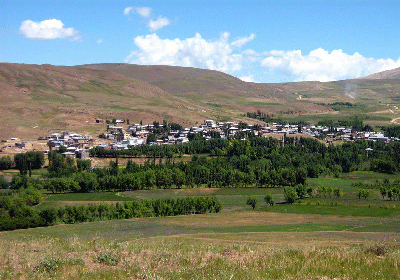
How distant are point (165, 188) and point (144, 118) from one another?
105 meters

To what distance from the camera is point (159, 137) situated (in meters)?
163

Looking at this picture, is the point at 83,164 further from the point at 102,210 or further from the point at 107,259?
the point at 107,259

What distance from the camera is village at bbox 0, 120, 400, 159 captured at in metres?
135

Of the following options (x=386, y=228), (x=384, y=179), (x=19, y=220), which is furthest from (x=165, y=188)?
(x=386, y=228)

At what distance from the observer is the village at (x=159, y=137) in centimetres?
13484

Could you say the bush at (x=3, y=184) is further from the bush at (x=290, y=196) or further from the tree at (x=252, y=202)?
the bush at (x=290, y=196)

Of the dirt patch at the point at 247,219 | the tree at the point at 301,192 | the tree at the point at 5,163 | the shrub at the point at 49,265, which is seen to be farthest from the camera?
the tree at the point at 5,163

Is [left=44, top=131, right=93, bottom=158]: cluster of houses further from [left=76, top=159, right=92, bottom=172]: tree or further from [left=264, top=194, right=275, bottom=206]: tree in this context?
[left=264, top=194, right=275, bottom=206]: tree

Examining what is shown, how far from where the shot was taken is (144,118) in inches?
7776

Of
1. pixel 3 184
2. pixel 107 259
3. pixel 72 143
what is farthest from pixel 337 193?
pixel 72 143

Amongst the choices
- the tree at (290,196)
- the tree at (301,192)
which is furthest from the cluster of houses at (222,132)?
the tree at (290,196)

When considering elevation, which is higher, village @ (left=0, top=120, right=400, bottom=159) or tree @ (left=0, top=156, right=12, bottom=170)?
village @ (left=0, top=120, right=400, bottom=159)

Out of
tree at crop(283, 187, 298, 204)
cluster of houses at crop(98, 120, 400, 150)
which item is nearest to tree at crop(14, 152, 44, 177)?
cluster of houses at crop(98, 120, 400, 150)

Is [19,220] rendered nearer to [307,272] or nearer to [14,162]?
[307,272]
